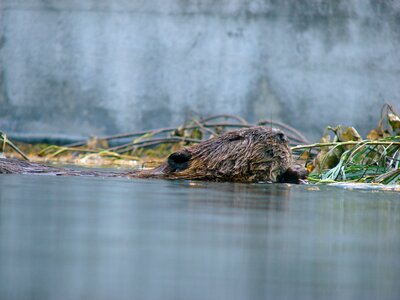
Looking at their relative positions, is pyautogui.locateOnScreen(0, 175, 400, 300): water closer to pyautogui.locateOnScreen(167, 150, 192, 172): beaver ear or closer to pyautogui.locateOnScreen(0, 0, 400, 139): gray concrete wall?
pyautogui.locateOnScreen(167, 150, 192, 172): beaver ear

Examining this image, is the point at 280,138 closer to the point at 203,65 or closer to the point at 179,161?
the point at 179,161

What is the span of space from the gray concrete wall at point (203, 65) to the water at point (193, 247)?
7464mm

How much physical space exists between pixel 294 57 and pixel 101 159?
10.1ft

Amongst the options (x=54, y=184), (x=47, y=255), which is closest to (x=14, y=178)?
(x=54, y=184)

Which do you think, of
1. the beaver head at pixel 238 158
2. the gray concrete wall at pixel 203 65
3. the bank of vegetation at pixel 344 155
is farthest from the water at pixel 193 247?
the gray concrete wall at pixel 203 65

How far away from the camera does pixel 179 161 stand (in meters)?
6.89

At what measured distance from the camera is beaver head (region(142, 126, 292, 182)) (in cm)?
672

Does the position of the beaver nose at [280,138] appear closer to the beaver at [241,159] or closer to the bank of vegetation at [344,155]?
the beaver at [241,159]

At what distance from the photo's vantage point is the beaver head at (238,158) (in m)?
6.72

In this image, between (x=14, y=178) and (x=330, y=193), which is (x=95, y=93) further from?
(x=330, y=193)

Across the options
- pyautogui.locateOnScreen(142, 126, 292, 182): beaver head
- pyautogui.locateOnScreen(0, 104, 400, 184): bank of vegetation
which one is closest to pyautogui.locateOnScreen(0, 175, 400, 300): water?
pyautogui.locateOnScreen(142, 126, 292, 182): beaver head

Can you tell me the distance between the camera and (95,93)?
501 inches

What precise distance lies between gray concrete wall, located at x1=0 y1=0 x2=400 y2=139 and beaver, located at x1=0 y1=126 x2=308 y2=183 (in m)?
5.47

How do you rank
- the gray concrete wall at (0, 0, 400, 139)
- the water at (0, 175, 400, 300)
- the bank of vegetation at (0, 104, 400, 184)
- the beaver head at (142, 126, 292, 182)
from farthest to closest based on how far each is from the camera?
the gray concrete wall at (0, 0, 400, 139)
the bank of vegetation at (0, 104, 400, 184)
the beaver head at (142, 126, 292, 182)
the water at (0, 175, 400, 300)
